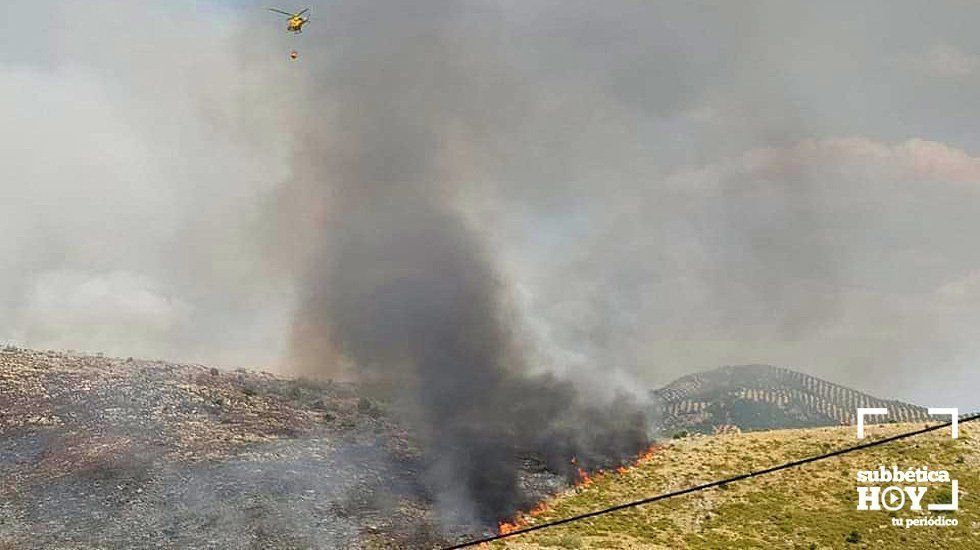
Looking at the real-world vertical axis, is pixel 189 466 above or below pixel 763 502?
below

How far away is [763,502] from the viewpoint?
2990 inches

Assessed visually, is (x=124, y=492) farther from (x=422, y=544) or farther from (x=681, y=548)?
(x=681, y=548)

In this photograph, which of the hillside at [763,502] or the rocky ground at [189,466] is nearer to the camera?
the rocky ground at [189,466]

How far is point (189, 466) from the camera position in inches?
2739

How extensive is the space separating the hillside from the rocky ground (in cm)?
1467

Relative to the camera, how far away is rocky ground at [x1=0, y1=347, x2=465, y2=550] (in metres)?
59.7

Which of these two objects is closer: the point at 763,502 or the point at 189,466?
the point at 189,466

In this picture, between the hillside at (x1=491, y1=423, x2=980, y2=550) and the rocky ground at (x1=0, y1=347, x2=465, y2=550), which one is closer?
the rocky ground at (x1=0, y1=347, x2=465, y2=550)

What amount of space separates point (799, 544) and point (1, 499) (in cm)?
6823

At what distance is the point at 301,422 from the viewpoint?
8706cm

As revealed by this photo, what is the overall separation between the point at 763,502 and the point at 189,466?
56201 mm

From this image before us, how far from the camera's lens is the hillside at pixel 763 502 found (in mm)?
67375

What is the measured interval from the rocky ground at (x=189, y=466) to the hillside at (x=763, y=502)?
1467 centimetres

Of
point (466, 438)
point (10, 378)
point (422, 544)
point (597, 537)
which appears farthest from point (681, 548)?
point (10, 378)
